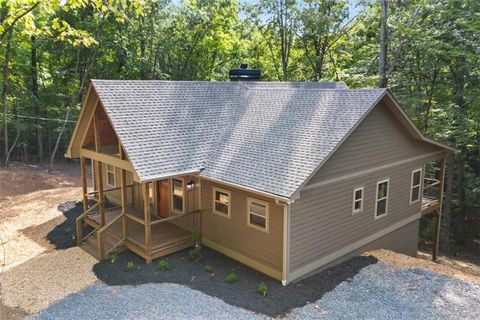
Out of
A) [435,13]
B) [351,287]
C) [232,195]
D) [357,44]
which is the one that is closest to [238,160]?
[232,195]

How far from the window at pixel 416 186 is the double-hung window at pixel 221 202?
7828 mm

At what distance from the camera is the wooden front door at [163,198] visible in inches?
540

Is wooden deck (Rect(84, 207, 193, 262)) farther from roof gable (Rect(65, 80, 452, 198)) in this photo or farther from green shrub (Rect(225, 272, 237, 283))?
green shrub (Rect(225, 272, 237, 283))

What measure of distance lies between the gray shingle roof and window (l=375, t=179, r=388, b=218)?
379 cm

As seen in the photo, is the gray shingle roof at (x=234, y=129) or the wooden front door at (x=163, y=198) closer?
the gray shingle roof at (x=234, y=129)

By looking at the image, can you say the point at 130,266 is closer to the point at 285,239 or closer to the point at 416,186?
the point at 285,239

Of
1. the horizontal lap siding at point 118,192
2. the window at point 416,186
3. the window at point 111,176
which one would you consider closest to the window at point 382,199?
the window at point 416,186

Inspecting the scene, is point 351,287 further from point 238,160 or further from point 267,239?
point 238,160

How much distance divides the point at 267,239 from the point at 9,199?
15.5m

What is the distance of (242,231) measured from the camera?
36.6ft

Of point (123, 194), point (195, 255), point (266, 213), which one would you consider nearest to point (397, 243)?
point (266, 213)

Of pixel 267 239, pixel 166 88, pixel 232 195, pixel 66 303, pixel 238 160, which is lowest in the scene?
pixel 66 303

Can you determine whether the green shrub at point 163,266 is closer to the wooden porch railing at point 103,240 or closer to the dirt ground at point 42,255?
the dirt ground at point 42,255

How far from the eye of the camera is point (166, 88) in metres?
14.2
